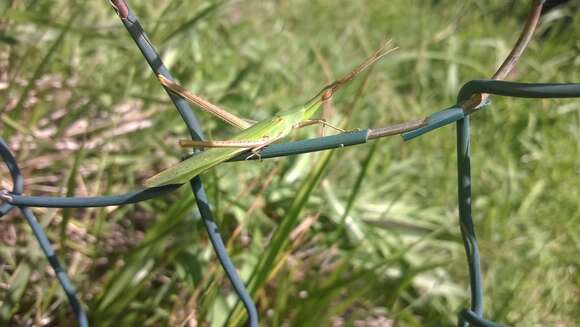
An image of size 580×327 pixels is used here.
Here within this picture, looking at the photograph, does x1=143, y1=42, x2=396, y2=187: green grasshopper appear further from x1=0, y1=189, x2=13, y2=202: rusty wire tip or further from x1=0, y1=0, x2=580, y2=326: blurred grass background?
x1=0, y1=0, x2=580, y2=326: blurred grass background

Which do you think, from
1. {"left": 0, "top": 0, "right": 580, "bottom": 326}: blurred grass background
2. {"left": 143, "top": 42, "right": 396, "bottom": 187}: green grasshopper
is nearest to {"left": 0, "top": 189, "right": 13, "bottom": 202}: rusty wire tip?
{"left": 143, "top": 42, "right": 396, "bottom": 187}: green grasshopper

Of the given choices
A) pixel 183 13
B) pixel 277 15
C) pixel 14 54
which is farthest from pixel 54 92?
pixel 277 15

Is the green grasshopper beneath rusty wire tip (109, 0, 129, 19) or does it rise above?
beneath

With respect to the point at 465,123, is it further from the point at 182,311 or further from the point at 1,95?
the point at 1,95

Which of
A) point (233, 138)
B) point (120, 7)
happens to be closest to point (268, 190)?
point (233, 138)

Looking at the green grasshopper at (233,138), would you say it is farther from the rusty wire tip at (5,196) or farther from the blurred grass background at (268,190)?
the blurred grass background at (268,190)
